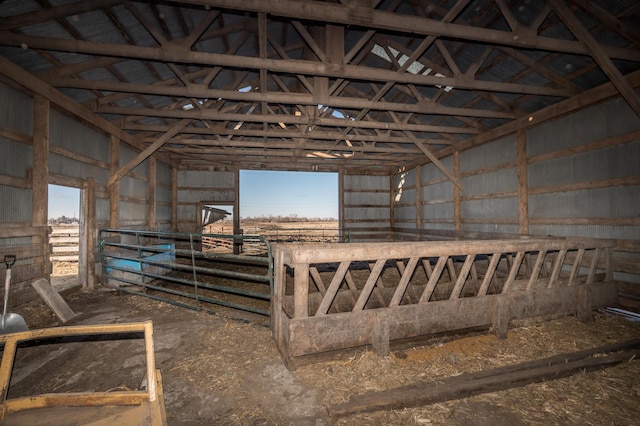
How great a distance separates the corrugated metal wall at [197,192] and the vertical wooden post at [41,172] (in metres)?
7.89

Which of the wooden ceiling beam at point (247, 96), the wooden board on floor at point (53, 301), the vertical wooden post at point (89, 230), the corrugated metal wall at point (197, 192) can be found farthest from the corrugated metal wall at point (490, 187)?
the vertical wooden post at point (89, 230)

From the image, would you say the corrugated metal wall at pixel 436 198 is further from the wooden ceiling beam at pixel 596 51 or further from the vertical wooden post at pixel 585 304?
the vertical wooden post at pixel 585 304

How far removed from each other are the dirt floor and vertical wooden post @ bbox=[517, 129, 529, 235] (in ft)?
12.3

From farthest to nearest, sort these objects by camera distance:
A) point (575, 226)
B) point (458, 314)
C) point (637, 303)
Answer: point (575, 226), point (637, 303), point (458, 314)

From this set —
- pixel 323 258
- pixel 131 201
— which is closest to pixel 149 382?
pixel 323 258

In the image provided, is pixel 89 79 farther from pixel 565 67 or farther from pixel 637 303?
pixel 637 303

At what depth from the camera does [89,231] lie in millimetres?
7062

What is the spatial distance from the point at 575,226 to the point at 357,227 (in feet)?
31.7

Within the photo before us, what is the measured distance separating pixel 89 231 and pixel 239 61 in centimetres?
561

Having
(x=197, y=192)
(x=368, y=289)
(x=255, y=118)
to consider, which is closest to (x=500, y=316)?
(x=368, y=289)

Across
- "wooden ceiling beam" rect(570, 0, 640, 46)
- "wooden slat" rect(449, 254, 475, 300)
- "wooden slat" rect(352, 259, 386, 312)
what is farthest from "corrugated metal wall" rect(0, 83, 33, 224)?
"wooden ceiling beam" rect(570, 0, 640, 46)

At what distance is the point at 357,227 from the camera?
15.4 meters

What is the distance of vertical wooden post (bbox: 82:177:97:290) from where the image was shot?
6898 mm

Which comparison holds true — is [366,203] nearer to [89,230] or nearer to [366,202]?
[366,202]
